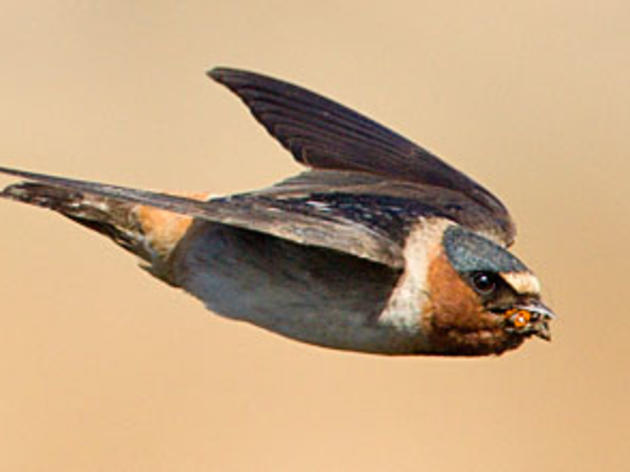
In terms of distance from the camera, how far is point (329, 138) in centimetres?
615

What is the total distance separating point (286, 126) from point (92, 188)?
4.61ft

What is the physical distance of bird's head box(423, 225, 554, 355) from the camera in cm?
515

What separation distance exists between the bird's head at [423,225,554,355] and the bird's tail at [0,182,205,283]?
69cm

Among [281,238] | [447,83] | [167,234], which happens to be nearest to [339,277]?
[281,238]

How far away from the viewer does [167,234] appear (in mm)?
5484

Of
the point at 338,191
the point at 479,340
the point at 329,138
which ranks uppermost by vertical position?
the point at 329,138

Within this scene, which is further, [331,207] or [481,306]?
[331,207]

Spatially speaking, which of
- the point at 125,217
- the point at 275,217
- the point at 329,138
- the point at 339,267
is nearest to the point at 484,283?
the point at 339,267

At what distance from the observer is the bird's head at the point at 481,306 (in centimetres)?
515

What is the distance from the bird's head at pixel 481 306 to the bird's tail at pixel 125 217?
2.25ft

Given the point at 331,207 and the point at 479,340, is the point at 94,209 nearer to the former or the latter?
the point at 331,207

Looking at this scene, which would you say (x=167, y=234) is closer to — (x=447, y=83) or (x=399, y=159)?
(x=399, y=159)

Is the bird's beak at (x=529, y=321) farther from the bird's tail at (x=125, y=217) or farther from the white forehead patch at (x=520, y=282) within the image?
the bird's tail at (x=125, y=217)

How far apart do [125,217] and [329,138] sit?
823mm
